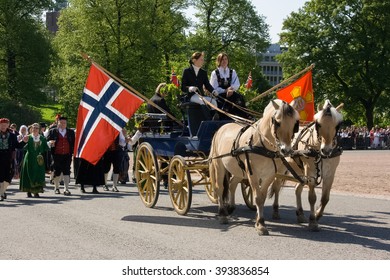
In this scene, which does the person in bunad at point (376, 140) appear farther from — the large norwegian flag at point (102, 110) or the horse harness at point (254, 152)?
the horse harness at point (254, 152)

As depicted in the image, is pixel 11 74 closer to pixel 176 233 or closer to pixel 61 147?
pixel 61 147

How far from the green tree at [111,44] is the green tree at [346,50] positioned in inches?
512

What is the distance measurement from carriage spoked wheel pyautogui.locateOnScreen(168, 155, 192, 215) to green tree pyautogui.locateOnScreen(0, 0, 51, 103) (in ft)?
126

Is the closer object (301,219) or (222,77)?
(301,219)

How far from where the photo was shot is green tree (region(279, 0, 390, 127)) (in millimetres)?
51406

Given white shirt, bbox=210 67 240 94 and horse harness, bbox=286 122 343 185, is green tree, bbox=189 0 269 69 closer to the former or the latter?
white shirt, bbox=210 67 240 94

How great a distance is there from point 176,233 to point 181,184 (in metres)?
1.99

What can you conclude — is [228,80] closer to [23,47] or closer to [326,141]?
[326,141]

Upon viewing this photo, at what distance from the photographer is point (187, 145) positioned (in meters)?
11.9

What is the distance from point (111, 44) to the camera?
46781 millimetres

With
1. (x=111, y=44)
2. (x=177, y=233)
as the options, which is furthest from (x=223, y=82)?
(x=111, y=44)

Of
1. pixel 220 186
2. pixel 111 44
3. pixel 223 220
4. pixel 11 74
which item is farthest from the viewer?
pixel 11 74

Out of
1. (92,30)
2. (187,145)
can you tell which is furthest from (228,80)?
(92,30)

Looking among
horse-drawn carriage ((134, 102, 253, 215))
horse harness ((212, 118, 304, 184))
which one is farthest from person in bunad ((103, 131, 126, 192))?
horse harness ((212, 118, 304, 184))
